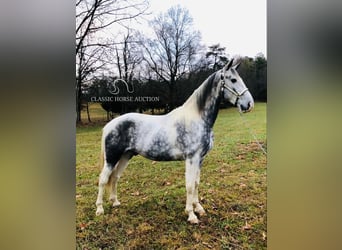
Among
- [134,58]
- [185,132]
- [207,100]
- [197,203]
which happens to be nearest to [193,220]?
[197,203]

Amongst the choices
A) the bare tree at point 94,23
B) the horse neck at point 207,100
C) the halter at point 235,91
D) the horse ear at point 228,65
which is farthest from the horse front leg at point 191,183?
the bare tree at point 94,23

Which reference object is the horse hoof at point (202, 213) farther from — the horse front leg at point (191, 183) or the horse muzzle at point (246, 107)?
the horse muzzle at point (246, 107)

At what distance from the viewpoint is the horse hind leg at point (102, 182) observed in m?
2.44

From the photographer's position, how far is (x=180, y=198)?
2432mm

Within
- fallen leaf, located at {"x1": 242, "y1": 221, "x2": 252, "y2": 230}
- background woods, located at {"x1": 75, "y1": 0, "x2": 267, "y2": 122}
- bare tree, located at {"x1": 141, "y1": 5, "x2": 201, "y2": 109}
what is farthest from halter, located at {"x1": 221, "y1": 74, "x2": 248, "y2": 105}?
fallen leaf, located at {"x1": 242, "y1": 221, "x2": 252, "y2": 230}

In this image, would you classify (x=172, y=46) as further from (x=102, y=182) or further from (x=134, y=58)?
(x=102, y=182)

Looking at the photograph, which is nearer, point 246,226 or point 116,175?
point 246,226

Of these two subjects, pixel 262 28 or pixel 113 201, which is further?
pixel 113 201

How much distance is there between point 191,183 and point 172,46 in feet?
3.45
